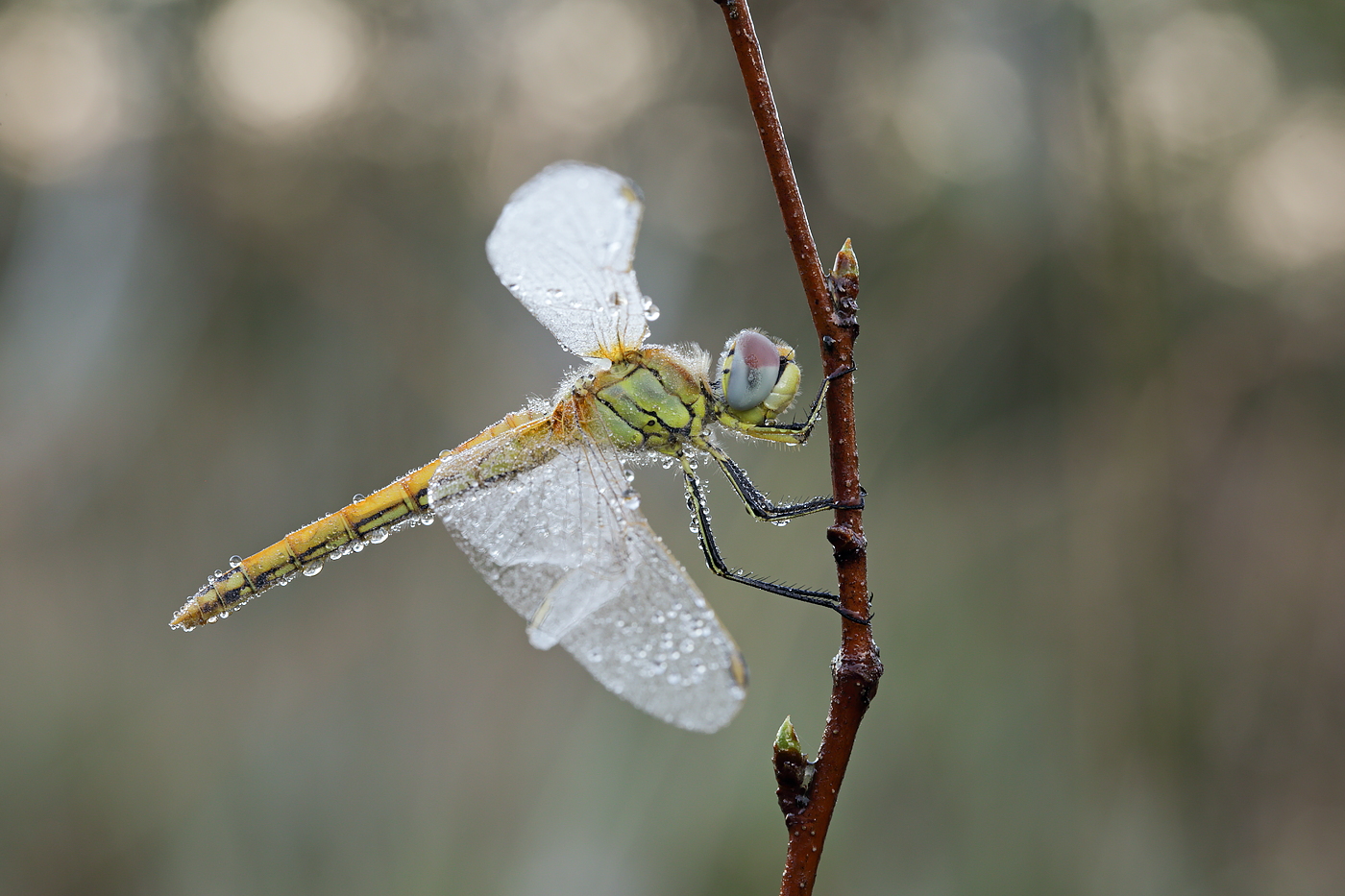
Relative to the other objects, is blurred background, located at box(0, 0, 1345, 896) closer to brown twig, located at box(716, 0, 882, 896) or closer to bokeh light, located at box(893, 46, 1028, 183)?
bokeh light, located at box(893, 46, 1028, 183)

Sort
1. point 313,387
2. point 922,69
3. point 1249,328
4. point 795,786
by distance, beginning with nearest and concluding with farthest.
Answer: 1. point 795,786
2. point 1249,328
3. point 922,69
4. point 313,387

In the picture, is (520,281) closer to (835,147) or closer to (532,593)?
(532,593)

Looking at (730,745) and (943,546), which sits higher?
(943,546)

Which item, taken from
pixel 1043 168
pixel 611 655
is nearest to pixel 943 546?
pixel 1043 168

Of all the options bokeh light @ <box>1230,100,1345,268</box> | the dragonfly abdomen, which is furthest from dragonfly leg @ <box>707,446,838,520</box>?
bokeh light @ <box>1230,100,1345,268</box>

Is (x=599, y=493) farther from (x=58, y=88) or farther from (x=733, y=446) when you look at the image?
(x=58, y=88)

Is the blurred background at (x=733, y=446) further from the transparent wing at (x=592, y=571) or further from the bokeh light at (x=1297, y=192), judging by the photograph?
the transparent wing at (x=592, y=571)
